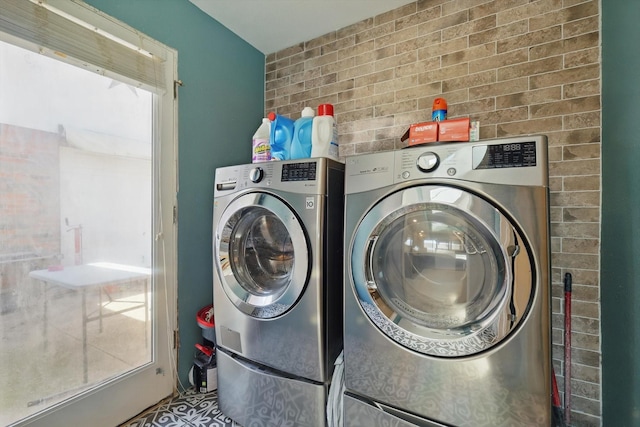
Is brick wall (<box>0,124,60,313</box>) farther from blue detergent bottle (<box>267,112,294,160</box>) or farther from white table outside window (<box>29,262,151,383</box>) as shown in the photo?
blue detergent bottle (<box>267,112,294,160</box>)

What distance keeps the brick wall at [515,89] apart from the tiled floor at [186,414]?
1749 millimetres

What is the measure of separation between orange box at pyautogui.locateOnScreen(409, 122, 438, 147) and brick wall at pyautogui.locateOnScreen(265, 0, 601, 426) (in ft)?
1.98

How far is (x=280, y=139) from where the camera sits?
170 centimetres

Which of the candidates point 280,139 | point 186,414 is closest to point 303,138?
point 280,139

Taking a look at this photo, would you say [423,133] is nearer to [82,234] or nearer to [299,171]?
[299,171]

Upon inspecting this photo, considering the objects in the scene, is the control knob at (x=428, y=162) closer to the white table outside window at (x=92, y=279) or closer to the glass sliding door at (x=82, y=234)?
the glass sliding door at (x=82, y=234)

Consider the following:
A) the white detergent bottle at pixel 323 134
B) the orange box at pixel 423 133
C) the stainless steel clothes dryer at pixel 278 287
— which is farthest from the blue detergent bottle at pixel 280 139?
the orange box at pixel 423 133

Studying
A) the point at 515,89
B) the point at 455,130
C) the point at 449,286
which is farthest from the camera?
the point at 515,89

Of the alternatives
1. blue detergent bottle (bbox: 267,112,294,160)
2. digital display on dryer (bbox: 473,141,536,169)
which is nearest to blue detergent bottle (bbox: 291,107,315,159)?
blue detergent bottle (bbox: 267,112,294,160)

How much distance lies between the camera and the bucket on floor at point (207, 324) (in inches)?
66.0

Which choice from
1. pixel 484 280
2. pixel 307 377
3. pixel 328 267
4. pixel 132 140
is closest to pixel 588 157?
pixel 484 280

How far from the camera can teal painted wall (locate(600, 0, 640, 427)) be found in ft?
3.10

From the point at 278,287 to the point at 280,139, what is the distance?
86cm

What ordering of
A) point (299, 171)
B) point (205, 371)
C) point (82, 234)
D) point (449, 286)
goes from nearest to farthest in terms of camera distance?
point (449, 286) → point (299, 171) → point (82, 234) → point (205, 371)
